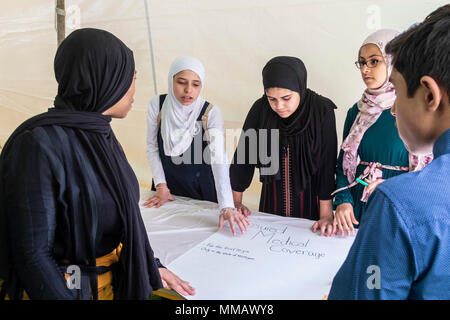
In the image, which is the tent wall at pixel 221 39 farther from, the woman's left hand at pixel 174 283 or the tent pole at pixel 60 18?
the woman's left hand at pixel 174 283

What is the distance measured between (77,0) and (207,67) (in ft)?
4.73

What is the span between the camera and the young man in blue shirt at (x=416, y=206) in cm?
50

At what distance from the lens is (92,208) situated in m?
0.89

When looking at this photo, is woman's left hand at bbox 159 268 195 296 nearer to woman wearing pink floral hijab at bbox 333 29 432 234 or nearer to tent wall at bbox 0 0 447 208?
woman wearing pink floral hijab at bbox 333 29 432 234

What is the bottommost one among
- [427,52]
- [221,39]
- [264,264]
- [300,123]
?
[264,264]

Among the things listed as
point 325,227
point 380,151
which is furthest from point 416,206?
point 380,151

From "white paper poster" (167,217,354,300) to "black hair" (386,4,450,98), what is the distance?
2.28ft

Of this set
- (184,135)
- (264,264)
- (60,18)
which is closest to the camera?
(264,264)

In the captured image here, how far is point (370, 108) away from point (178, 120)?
102cm

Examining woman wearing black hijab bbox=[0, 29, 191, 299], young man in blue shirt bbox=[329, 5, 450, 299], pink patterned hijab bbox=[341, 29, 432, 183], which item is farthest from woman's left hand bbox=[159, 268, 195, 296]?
pink patterned hijab bbox=[341, 29, 432, 183]

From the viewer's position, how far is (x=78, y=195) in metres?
0.88

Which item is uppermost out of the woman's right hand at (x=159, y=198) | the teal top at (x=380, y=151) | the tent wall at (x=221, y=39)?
the tent wall at (x=221, y=39)

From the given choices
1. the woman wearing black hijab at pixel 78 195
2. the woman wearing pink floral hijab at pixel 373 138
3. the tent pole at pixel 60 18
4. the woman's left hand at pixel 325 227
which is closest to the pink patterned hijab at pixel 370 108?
the woman wearing pink floral hijab at pixel 373 138

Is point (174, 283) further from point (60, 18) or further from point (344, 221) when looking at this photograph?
point (60, 18)
